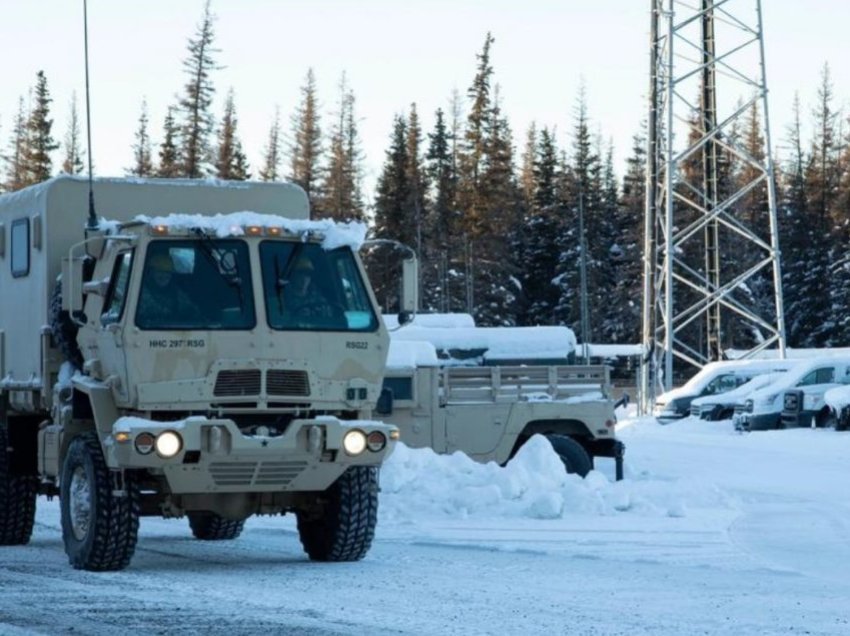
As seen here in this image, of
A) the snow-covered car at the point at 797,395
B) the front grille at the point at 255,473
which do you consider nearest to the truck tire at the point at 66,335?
the front grille at the point at 255,473

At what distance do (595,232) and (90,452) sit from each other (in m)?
89.9

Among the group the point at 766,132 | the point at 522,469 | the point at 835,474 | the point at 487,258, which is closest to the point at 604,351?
the point at 487,258

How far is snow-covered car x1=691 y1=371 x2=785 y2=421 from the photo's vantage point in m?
45.5

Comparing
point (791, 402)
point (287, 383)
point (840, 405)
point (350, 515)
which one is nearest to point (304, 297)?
point (287, 383)

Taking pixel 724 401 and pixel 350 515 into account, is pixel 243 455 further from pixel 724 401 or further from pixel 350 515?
pixel 724 401

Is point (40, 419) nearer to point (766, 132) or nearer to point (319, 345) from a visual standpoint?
point (319, 345)

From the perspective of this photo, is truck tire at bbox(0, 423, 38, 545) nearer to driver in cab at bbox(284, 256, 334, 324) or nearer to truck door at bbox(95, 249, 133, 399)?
truck door at bbox(95, 249, 133, 399)

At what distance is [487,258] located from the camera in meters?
94.9

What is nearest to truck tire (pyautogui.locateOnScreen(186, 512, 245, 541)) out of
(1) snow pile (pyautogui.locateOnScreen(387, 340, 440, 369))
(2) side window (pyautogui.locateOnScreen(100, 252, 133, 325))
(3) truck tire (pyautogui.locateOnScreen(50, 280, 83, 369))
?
(3) truck tire (pyautogui.locateOnScreen(50, 280, 83, 369))

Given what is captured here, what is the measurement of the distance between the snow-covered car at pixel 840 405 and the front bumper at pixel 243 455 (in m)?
26.1

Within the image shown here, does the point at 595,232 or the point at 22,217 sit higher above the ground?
the point at 595,232

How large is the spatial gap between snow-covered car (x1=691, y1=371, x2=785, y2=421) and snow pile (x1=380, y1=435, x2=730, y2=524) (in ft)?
80.1

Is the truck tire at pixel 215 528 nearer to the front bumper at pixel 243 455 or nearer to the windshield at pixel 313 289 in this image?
the front bumper at pixel 243 455

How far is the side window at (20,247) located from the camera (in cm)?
1586
